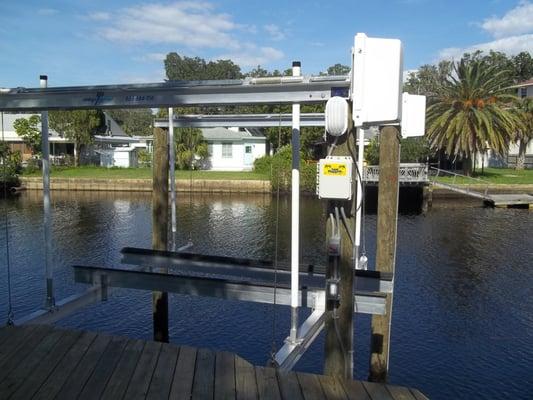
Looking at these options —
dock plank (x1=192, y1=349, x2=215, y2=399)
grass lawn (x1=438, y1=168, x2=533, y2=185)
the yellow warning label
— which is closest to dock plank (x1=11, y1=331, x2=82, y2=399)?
dock plank (x1=192, y1=349, x2=215, y2=399)

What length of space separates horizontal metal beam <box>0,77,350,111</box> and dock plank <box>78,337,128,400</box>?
2.79 metres

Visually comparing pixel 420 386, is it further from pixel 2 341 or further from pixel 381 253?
pixel 2 341

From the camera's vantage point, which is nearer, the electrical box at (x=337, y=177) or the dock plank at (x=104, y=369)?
the dock plank at (x=104, y=369)

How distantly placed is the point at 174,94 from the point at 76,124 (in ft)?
141

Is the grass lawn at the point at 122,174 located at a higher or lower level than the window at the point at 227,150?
lower

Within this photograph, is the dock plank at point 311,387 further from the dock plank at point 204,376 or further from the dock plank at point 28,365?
the dock plank at point 28,365

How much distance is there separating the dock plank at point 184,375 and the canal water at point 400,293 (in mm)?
3984

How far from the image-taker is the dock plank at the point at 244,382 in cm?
432

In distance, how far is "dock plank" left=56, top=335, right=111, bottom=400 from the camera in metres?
4.36

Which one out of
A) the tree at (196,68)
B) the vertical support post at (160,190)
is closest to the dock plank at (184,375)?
the vertical support post at (160,190)

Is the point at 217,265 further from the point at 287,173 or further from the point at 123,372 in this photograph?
the point at 287,173

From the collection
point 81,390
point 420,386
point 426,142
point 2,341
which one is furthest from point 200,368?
point 426,142

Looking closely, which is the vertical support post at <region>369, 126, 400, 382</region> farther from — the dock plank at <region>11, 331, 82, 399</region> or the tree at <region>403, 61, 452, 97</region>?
the tree at <region>403, 61, 452, 97</region>

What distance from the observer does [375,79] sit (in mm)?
5090
